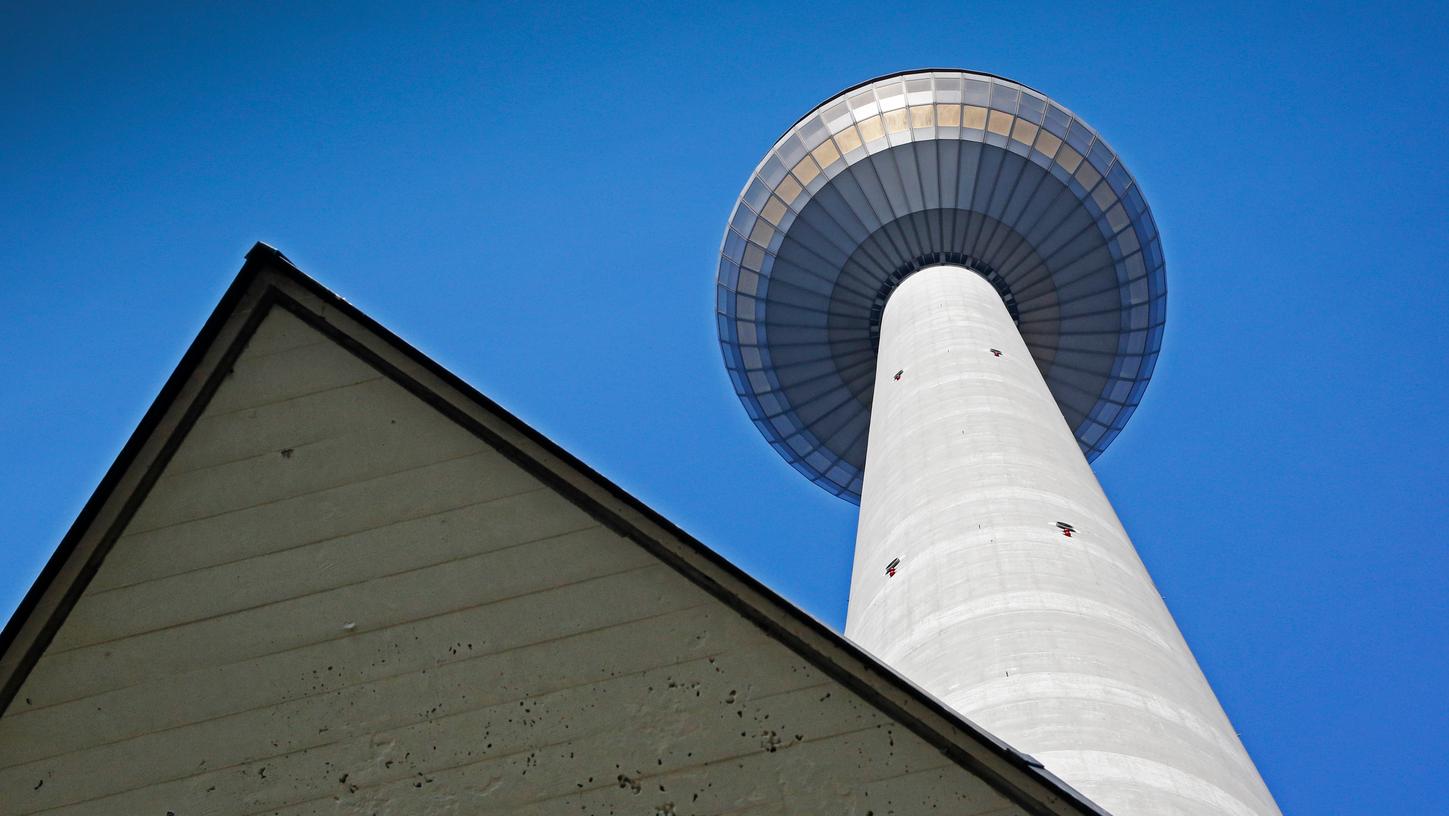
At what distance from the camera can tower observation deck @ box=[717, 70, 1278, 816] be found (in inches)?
474

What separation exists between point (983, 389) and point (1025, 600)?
7398mm

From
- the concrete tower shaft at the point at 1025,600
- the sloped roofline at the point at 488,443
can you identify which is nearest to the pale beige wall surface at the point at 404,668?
the sloped roofline at the point at 488,443

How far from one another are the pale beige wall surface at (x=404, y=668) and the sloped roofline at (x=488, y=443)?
0.07 metres

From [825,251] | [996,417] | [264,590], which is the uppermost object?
[825,251]

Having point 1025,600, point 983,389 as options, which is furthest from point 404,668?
point 983,389

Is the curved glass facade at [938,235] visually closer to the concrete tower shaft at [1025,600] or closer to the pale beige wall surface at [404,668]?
the concrete tower shaft at [1025,600]

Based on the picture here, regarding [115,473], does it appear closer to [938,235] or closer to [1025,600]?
[1025,600]

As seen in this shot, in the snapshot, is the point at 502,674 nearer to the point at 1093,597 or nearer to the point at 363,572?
the point at 363,572

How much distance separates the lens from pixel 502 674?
5.03 meters

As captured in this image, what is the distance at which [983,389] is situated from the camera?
A: 20625 millimetres

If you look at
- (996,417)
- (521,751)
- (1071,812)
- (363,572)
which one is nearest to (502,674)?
(521,751)

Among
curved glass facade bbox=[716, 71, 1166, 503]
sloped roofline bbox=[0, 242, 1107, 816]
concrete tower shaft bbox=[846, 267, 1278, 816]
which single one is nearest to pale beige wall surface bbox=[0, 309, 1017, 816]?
sloped roofline bbox=[0, 242, 1107, 816]

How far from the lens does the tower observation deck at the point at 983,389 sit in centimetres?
1203

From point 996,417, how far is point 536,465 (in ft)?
49.4
